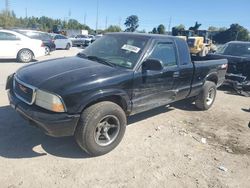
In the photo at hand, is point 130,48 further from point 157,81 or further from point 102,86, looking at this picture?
point 102,86

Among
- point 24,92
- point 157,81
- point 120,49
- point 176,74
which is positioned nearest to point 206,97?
point 176,74

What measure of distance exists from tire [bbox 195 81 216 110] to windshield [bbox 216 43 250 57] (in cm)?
423

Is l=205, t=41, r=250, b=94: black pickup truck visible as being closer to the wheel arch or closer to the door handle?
the door handle

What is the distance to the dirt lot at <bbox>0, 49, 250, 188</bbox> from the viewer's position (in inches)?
141

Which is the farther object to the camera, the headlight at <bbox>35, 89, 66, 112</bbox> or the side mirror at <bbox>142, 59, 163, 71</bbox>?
the side mirror at <bbox>142, 59, 163, 71</bbox>

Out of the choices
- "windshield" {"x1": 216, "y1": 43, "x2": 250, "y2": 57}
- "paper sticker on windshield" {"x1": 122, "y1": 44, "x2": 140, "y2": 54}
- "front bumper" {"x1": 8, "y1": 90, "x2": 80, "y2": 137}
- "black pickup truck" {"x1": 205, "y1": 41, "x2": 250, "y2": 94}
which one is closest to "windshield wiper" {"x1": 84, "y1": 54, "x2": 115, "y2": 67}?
"paper sticker on windshield" {"x1": 122, "y1": 44, "x2": 140, "y2": 54}

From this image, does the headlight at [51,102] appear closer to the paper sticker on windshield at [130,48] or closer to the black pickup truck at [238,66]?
the paper sticker on windshield at [130,48]

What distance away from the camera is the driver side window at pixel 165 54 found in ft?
16.4

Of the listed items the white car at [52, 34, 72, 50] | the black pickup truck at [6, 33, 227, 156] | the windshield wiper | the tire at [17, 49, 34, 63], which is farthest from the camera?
the white car at [52, 34, 72, 50]

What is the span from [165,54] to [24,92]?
2.70 metres

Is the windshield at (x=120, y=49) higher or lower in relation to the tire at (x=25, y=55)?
higher

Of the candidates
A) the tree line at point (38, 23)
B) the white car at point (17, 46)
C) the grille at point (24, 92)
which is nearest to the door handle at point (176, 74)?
the grille at point (24, 92)

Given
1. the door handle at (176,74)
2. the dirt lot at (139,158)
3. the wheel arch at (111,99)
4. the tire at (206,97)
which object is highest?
the door handle at (176,74)

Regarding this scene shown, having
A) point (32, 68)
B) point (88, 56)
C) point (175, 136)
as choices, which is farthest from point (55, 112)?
point (175, 136)
